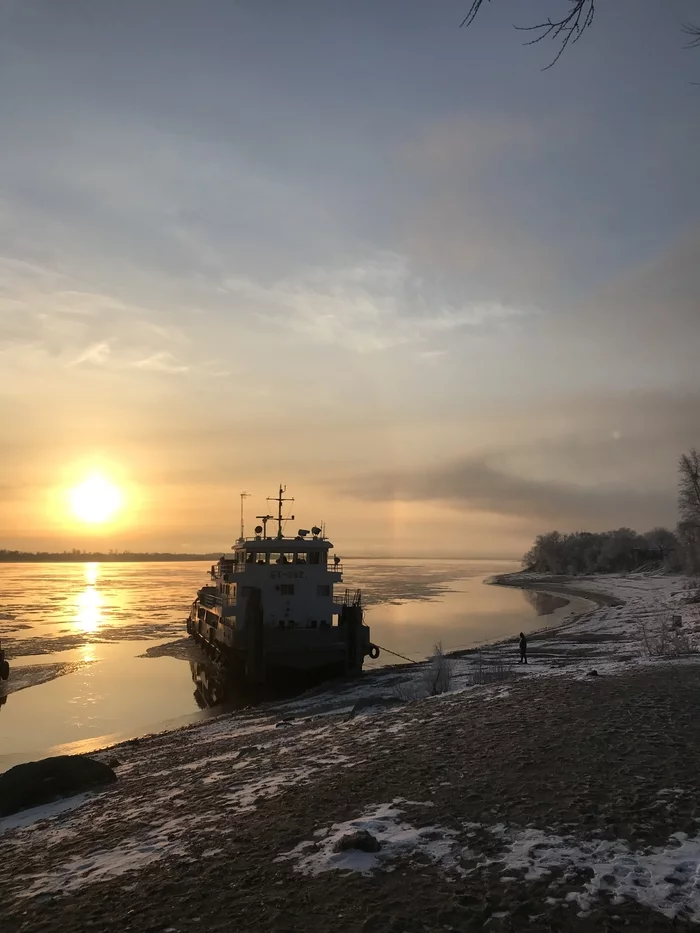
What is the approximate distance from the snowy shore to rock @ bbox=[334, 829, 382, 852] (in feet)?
0.36

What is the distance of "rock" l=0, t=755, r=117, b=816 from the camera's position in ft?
35.0

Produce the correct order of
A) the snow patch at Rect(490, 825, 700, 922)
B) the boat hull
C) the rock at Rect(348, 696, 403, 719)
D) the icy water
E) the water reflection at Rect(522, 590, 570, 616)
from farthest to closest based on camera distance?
the water reflection at Rect(522, 590, 570, 616) < the boat hull < the icy water < the rock at Rect(348, 696, 403, 719) < the snow patch at Rect(490, 825, 700, 922)

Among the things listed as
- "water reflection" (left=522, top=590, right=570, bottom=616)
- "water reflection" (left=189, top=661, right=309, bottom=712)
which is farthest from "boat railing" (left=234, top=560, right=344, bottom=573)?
"water reflection" (left=522, top=590, right=570, bottom=616)

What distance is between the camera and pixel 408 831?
6883 millimetres

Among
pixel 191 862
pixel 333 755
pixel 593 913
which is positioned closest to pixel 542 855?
pixel 593 913

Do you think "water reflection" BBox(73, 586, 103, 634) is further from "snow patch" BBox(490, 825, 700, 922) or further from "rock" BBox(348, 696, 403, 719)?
"snow patch" BBox(490, 825, 700, 922)

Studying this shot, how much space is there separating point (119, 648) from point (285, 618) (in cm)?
1541

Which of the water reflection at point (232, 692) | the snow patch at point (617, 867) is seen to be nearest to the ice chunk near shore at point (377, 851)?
the snow patch at point (617, 867)

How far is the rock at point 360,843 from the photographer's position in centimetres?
647

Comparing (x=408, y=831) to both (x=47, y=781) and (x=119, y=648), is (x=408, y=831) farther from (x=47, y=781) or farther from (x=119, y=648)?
(x=119, y=648)

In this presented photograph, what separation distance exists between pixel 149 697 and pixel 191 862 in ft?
76.9

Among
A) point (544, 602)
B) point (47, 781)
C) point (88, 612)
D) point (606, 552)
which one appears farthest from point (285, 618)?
point (606, 552)

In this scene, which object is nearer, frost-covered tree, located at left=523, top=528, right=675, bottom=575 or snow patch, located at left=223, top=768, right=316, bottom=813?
snow patch, located at left=223, top=768, right=316, bottom=813

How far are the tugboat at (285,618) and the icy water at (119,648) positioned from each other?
2.88 metres
